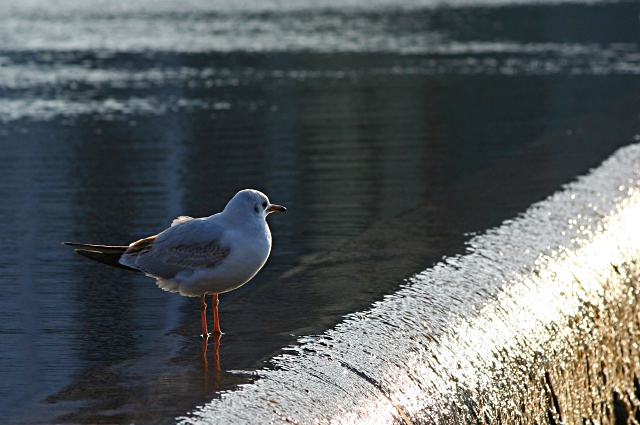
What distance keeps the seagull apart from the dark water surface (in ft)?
1.24

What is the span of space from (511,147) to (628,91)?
17.3 feet

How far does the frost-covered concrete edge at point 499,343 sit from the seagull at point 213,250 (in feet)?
1.59

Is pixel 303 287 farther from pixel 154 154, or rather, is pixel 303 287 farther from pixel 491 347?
pixel 154 154

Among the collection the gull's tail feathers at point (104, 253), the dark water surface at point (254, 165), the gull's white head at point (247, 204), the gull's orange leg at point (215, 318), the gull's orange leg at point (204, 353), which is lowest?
the dark water surface at point (254, 165)

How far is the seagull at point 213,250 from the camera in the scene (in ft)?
17.3

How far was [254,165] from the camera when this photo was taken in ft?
37.9

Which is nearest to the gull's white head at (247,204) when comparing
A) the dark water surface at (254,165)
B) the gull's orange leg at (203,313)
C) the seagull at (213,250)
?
the seagull at (213,250)

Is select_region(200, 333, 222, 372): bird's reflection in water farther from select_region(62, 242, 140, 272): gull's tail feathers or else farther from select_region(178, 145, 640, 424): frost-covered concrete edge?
select_region(62, 242, 140, 272): gull's tail feathers

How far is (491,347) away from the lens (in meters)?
6.41

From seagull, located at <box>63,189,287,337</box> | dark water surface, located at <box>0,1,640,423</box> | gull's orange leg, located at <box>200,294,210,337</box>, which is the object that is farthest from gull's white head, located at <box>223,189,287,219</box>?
dark water surface, located at <box>0,1,640,423</box>

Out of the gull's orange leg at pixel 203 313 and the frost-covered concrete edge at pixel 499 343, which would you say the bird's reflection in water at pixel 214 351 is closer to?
the gull's orange leg at pixel 203 313

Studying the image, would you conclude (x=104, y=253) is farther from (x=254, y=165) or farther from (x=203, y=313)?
(x=254, y=165)

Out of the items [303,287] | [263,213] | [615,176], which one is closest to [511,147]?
[615,176]

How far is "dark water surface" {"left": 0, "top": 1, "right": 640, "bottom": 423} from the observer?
5.79 meters
